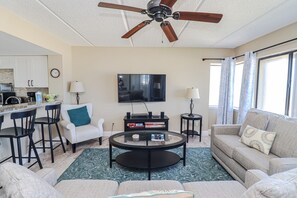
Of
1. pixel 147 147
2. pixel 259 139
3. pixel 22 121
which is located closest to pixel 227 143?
pixel 259 139

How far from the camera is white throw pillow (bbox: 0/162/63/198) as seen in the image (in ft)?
3.06

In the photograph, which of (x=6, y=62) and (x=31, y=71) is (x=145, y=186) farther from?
(x=6, y=62)

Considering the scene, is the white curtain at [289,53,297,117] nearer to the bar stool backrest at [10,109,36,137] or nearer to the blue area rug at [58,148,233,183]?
the blue area rug at [58,148,233,183]

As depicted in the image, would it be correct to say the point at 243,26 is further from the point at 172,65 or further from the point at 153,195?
the point at 153,195

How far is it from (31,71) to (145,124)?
293 cm

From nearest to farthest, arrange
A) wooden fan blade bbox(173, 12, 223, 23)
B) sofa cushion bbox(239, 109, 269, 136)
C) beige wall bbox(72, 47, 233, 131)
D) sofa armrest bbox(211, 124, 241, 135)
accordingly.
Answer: wooden fan blade bbox(173, 12, 223, 23) → sofa cushion bbox(239, 109, 269, 136) → sofa armrest bbox(211, 124, 241, 135) → beige wall bbox(72, 47, 233, 131)

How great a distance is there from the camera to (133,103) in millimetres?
4719

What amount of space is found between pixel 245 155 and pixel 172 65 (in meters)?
2.94

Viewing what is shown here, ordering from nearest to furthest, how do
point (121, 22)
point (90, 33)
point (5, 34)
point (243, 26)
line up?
point (5, 34) → point (121, 22) → point (243, 26) → point (90, 33)

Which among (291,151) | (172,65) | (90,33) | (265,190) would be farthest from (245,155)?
(90,33)

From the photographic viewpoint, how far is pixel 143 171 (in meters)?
2.82

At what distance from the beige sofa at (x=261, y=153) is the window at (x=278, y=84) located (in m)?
0.57

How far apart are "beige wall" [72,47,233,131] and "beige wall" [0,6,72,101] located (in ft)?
0.91

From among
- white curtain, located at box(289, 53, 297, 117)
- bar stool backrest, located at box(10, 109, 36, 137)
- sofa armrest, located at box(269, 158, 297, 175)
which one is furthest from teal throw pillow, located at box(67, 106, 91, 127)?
white curtain, located at box(289, 53, 297, 117)
